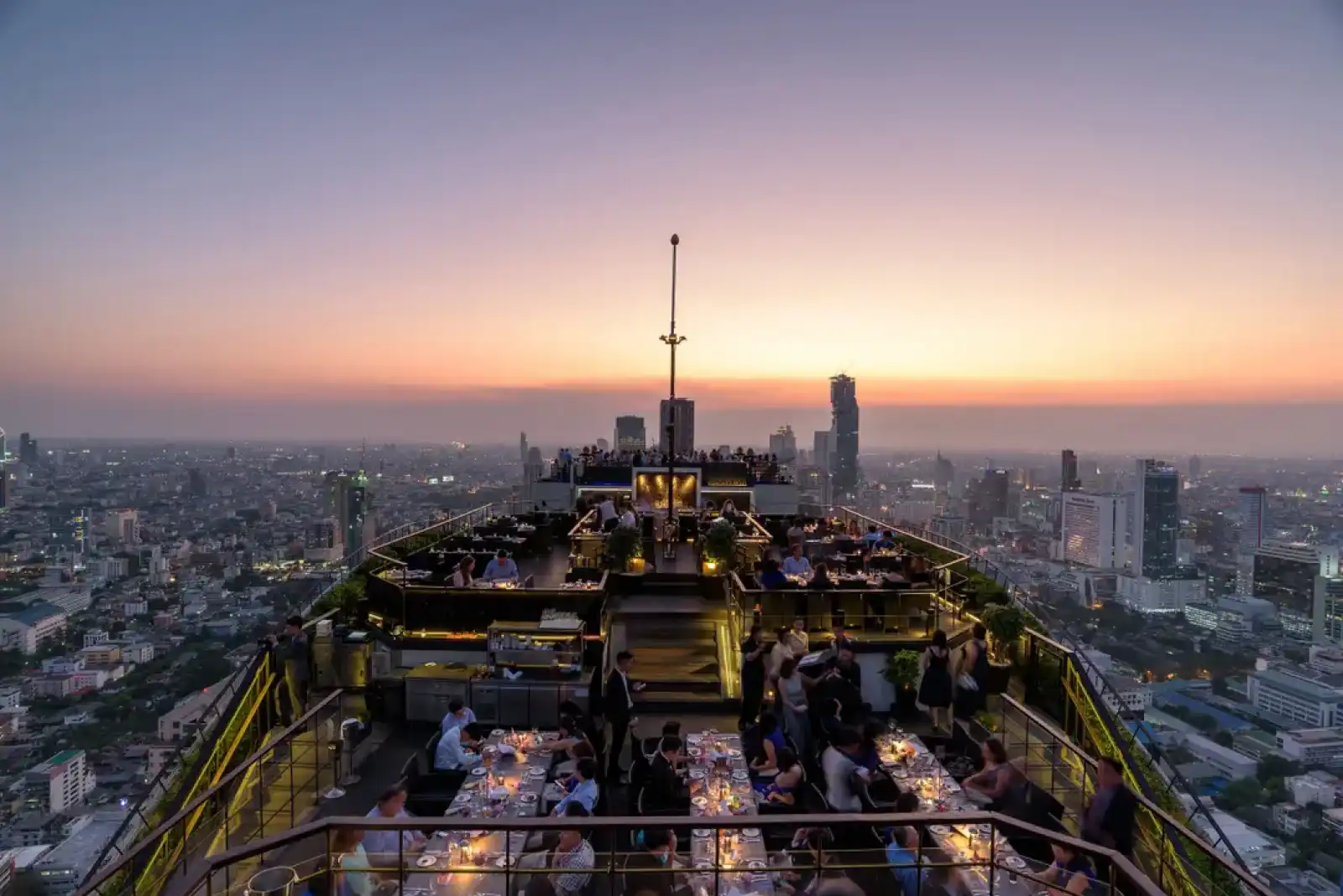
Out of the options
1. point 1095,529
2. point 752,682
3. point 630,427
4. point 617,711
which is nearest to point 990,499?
point 1095,529

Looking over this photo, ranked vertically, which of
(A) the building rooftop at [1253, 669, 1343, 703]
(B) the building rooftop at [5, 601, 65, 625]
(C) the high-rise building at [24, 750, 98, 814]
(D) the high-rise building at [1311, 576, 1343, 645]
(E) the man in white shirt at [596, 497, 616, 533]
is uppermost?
(E) the man in white shirt at [596, 497, 616, 533]

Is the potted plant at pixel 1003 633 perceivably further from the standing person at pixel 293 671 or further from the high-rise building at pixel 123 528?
the high-rise building at pixel 123 528

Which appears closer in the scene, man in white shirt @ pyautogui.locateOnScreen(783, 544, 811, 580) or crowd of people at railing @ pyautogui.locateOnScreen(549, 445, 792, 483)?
man in white shirt @ pyautogui.locateOnScreen(783, 544, 811, 580)

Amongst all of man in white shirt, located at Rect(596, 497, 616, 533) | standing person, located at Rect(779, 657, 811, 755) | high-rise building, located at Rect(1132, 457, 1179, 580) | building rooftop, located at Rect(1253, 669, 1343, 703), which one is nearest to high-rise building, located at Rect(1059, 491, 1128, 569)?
high-rise building, located at Rect(1132, 457, 1179, 580)

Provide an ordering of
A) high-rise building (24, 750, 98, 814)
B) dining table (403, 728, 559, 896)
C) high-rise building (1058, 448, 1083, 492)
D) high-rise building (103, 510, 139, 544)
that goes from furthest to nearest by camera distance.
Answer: high-rise building (1058, 448, 1083, 492) < high-rise building (103, 510, 139, 544) < high-rise building (24, 750, 98, 814) < dining table (403, 728, 559, 896)

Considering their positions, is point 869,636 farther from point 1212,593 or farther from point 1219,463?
point 1219,463

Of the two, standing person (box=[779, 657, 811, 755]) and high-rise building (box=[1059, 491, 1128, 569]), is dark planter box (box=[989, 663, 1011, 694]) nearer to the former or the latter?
standing person (box=[779, 657, 811, 755])

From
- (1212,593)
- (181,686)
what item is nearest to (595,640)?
(181,686)
